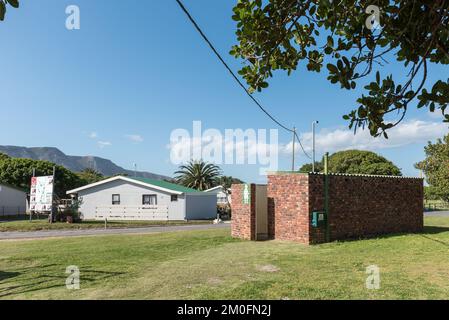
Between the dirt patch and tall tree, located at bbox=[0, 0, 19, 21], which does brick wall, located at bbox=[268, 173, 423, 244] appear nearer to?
the dirt patch

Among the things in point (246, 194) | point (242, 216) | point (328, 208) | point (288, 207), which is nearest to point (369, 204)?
point (328, 208)

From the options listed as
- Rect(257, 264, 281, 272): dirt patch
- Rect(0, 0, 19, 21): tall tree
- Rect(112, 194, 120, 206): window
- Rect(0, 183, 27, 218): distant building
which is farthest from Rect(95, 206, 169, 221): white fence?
Rect(0, 0, 19, 21): tall tree

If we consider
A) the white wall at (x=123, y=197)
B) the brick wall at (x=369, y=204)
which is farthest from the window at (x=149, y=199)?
the brick wall at (x=369, y=204)

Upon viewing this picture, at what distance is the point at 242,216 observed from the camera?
56.3ft

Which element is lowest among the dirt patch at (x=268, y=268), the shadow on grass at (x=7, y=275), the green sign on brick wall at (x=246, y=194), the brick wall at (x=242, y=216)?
the shadow on grass at (x=7, y=275)

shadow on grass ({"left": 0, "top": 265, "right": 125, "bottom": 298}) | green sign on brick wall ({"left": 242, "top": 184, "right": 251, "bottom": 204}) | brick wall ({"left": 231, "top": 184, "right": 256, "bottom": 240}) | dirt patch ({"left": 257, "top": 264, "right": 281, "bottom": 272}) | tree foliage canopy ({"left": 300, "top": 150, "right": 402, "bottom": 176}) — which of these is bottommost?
shadow on grass ({"left": 0, "top": 265, "right": 125, "bottom": 298})

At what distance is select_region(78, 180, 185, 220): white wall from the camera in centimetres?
3409

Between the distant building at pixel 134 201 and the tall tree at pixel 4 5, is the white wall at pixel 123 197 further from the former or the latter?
the tall tree at pixel 4 5

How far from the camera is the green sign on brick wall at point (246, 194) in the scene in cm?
1662

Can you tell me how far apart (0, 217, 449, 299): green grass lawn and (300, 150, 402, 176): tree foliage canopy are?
41.5 meters

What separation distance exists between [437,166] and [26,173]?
46.0 meters

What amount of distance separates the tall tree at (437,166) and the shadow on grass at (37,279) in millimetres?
25670
